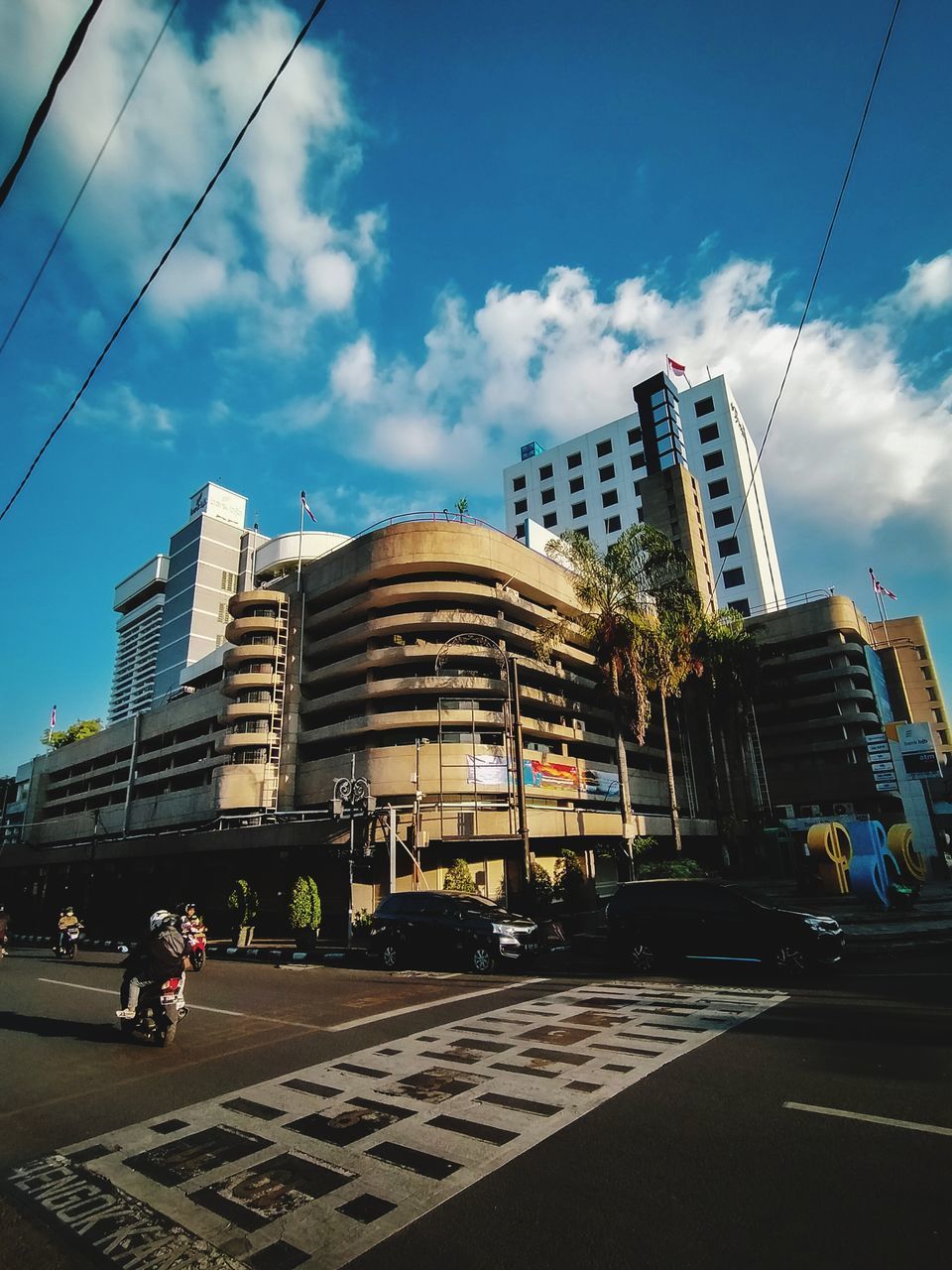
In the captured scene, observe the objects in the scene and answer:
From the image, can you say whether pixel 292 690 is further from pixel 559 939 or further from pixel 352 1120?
pixel 352 1120

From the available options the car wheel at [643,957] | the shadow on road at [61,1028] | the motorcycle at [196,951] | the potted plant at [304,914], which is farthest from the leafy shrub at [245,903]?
the car wheel at [643,957]

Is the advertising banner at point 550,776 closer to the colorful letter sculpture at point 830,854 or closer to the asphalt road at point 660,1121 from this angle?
the colorful letter sculpture at point 830,854

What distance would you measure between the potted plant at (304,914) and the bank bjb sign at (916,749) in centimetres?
2393

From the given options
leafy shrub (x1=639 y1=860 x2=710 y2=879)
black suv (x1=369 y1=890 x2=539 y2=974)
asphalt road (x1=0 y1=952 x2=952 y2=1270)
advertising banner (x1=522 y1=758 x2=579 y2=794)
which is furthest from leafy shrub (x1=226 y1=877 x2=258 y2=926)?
leafy shrub (x1=639 y1=860 x2=710 y2=879)

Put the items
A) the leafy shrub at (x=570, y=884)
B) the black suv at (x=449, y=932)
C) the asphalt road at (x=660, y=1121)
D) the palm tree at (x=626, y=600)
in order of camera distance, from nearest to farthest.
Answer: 1. the asphalt road at (x=660, y=1121)
2. the black suv at (x=449, y=932)
3. the leafy shrub at (x=570, y=884)
4. the palm tree at (x=626, y=600)

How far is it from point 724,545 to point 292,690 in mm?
44074

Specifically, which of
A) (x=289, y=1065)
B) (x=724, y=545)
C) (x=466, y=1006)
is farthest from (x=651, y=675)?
(x=724, y=545)

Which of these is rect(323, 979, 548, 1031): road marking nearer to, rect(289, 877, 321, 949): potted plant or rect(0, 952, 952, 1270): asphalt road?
rect(0, 952, 952, 1270): asphalt road

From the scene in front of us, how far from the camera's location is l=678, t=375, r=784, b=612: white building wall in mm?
62231

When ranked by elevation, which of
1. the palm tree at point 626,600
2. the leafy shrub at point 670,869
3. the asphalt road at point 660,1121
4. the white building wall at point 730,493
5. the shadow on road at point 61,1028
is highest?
the white building wall at point 730,493

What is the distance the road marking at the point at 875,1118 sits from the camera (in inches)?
191

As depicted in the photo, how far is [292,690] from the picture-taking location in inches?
1570

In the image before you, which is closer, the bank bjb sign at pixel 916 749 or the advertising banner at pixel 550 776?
the bank bjb sign at pixel 916 749

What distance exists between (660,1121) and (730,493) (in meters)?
64.9
